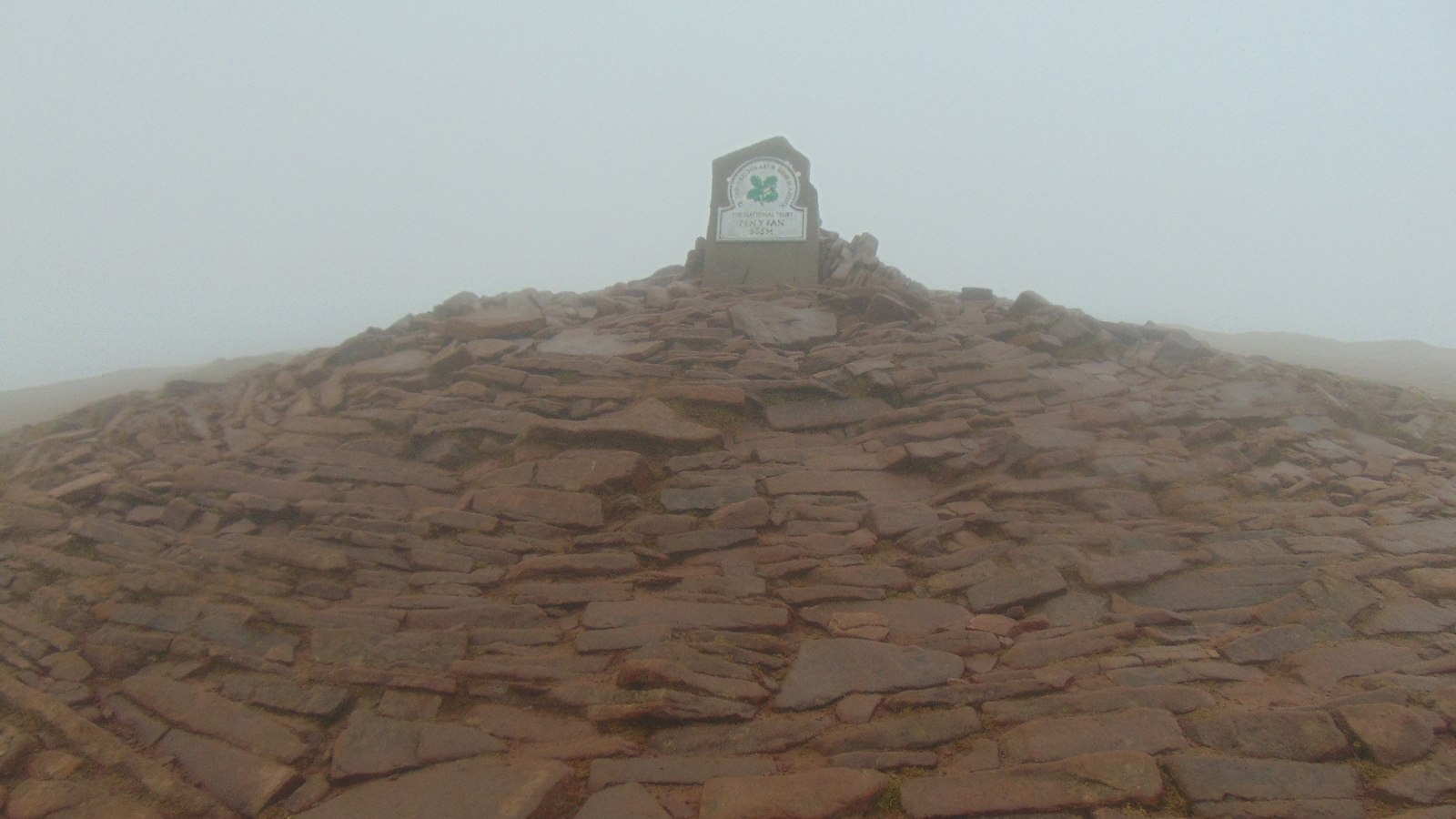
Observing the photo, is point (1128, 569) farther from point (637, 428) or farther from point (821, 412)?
point (637, 428)

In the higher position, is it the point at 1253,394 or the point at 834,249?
the point at 834,249

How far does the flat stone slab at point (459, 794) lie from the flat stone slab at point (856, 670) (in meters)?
1.41

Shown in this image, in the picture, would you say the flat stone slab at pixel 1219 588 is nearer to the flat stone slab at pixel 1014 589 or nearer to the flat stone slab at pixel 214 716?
the flat stone slab at pixel 1014 589

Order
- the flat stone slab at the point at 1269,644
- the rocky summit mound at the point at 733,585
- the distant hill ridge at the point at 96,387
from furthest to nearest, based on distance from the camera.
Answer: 1. the distant hill ridge at the point at 96,387
2. the flat stone slab at the point at 1269,644
3. the rocky summit mound at the point at 733,585

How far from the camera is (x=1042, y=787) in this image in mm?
3566

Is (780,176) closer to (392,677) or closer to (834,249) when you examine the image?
(834,249)

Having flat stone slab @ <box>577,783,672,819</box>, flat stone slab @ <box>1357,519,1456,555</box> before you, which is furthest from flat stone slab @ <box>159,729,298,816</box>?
flat stone slab @ <box>1357,519,1456,555</box>

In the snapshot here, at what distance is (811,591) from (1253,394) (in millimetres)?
6022

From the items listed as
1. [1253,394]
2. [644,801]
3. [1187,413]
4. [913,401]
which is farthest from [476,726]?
[1253,394]

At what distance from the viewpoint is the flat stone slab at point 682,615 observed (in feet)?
16.9

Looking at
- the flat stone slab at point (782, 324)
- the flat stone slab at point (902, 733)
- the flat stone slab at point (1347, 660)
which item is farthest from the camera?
the flat stone slab at point (782, 324)

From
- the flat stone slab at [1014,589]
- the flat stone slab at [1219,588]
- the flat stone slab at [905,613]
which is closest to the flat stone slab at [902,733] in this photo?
the flat stone slab at [905,613]

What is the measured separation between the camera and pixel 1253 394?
8227 millimetres

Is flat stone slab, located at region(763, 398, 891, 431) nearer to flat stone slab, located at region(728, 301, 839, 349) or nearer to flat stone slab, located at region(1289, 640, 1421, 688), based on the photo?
flat stone slab, located at region(728, 301, 839, 349)
